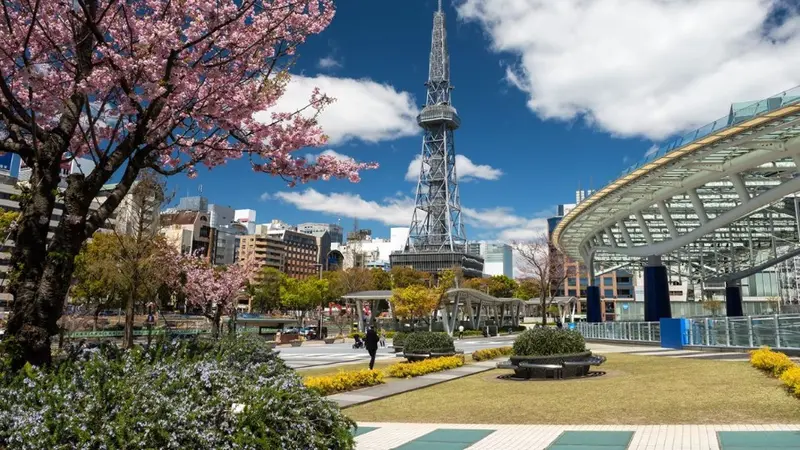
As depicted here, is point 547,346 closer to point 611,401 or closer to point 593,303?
point 611,401

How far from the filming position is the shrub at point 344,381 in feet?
48.7

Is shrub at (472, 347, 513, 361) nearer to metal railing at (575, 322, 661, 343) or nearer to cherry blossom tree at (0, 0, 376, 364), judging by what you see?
metal railing at (575, 322, 661, 343)

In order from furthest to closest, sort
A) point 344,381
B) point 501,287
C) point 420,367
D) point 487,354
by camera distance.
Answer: point 501,287 < point 487,354 < point 420,367 < point 344,381

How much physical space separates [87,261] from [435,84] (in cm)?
14739

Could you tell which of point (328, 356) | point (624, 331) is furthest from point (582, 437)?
point (624, 331)

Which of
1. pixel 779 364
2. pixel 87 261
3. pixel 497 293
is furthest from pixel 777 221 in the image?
pixel 497 293

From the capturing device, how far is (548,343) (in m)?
16.9

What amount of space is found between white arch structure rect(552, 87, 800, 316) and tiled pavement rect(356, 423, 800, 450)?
610 inches

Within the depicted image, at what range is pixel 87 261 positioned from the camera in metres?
53.8

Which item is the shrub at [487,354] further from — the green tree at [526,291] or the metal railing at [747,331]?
the green tree at [526,291]

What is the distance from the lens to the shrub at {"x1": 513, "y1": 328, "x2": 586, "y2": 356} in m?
16.8

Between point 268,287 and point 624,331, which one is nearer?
point 624,331

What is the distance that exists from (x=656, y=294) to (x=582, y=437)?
30.9 metres

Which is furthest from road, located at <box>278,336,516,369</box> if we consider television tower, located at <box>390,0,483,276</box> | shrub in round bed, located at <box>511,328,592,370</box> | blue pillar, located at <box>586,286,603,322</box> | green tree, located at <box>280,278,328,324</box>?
television tower, located at <box>390,0,483,276</box>
